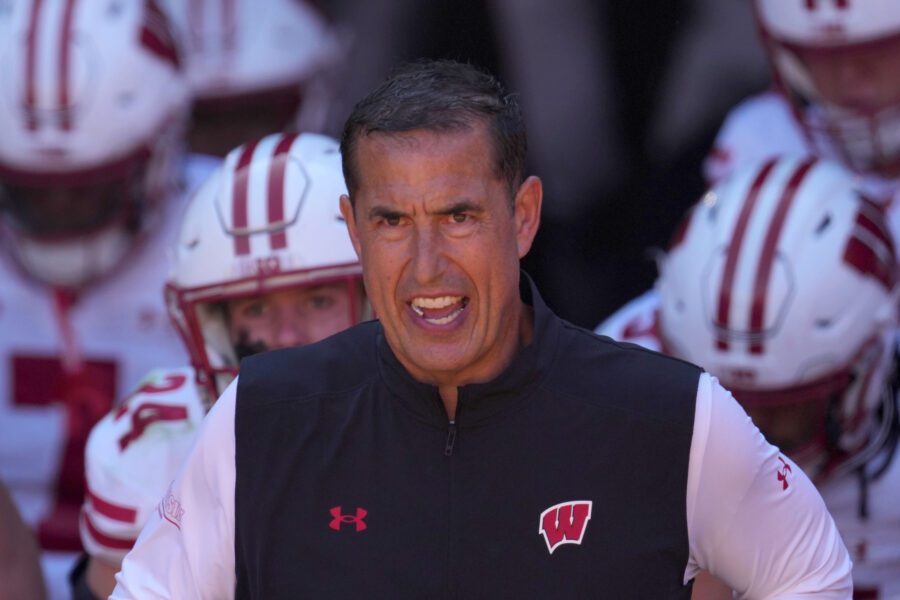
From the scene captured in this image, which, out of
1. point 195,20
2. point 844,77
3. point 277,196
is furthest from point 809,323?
point 195,20

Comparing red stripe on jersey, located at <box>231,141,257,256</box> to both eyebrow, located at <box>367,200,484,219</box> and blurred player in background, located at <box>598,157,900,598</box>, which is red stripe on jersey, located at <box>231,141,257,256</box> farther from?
eyebrow, located at <box>367,200,484,219</box>

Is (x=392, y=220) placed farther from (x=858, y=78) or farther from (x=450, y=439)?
(x=858, y=78)

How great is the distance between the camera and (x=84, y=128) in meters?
4.11

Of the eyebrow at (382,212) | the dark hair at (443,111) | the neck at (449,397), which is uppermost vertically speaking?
the dark hair at (443,111)

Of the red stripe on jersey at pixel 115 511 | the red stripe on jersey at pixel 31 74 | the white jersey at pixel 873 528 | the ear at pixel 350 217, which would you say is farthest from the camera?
the red stripe on jersey at pixel 31 74

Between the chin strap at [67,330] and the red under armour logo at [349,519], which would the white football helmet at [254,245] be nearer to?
the red under armour logo at [349,519]

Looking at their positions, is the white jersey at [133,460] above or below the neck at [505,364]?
below

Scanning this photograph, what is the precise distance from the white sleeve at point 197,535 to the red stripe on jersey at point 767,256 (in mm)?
1519

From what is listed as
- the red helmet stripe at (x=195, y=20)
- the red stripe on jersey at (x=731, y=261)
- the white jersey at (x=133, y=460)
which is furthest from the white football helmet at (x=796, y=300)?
the red helmet stripe at (x=195, y=20)

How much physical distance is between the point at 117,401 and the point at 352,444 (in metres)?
2.42

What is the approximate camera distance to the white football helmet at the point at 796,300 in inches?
130

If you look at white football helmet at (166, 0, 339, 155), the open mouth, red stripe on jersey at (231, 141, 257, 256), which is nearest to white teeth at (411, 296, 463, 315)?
the open mouth

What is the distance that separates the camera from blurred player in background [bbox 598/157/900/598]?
130 inches

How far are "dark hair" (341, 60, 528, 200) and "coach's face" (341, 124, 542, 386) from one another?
0.04 feet
